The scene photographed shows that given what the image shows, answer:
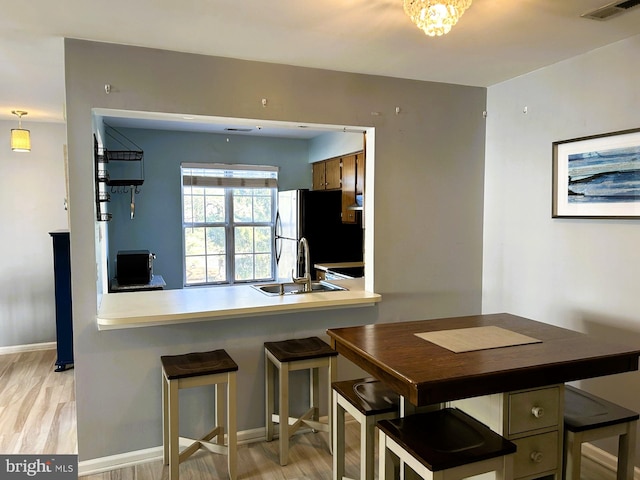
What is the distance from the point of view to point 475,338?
6.65ft

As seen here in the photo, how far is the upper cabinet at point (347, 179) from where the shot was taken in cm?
446

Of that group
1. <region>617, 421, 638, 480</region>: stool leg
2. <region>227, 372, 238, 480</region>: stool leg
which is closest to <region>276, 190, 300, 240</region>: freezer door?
<region>227, 372, 238, 480</region>: stool leg

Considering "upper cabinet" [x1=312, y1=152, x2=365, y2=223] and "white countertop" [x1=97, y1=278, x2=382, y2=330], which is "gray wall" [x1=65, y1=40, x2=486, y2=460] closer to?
"white countertop" [x1=97, y1=278, x2=382, y2=330]

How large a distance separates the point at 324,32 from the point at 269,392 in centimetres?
208

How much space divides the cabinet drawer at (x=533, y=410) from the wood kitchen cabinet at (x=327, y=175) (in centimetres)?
338

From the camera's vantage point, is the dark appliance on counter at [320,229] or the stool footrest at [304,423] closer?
the stool footrest at [304,423]

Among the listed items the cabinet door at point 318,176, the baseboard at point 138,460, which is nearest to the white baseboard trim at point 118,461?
the baseboard at point 138,460

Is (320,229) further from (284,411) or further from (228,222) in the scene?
(284,411)

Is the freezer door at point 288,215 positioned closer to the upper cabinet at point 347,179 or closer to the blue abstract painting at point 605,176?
the upper cabinet at point 347,179

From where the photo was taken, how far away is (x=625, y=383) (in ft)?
8.20

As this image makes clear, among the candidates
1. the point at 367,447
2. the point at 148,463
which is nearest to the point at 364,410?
the point at 367,447

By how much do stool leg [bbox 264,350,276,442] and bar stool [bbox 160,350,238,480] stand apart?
298 millimetres

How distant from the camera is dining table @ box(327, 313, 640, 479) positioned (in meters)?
1.58

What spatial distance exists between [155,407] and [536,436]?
79.3 inches
